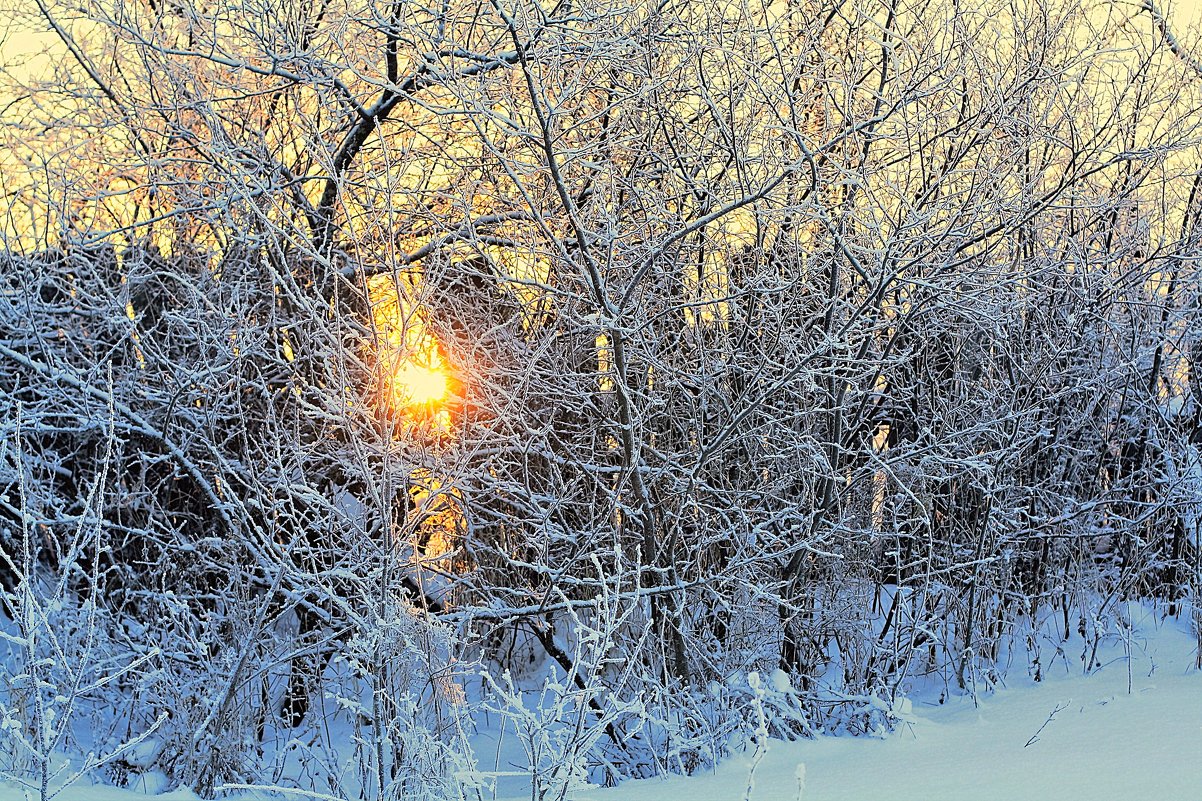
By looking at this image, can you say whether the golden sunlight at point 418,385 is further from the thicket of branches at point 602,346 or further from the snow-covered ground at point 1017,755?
the snow-covered ground at point 1017,755

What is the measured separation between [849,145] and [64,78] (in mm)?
4097

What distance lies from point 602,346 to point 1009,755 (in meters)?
2.60

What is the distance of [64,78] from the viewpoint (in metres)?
5.86

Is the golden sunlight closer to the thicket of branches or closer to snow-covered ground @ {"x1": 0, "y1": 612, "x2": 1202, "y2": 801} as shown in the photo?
the thicket of branches

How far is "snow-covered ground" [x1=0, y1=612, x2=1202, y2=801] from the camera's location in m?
4.07

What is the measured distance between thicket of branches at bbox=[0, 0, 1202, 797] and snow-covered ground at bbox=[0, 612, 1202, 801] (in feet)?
0.63

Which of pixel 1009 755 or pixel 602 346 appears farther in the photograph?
pixel 602 346

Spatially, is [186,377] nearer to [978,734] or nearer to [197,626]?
[197,626]

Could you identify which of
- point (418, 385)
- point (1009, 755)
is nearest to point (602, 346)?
point (418, 385)

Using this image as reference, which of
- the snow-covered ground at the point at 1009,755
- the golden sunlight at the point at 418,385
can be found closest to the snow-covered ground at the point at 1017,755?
the snow-covered ground at the point at 1009,755

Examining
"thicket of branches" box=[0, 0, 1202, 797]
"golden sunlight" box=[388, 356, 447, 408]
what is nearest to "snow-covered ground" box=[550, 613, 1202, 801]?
"thicket of branches" box=[0, 0, 1202, 797]

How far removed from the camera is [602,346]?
551 cm

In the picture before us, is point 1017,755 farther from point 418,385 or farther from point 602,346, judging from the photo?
point 418,385

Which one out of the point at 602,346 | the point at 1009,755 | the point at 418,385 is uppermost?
the point at 602,346
